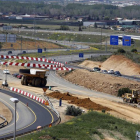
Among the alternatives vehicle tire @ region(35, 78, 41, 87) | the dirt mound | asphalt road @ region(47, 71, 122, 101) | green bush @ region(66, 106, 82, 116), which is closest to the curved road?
green bush @ region(66, 106, 82, 116)

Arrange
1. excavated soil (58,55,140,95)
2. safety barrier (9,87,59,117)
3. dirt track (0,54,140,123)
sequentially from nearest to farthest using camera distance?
dirt track (0,54,140,123) < safety barrier (9,87,59,117) < excavated soil (58,55,140,95)

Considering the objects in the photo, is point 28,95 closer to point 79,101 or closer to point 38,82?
point 79,101

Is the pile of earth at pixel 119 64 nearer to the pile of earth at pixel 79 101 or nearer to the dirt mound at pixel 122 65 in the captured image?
the dirt mound at pixel 122 65

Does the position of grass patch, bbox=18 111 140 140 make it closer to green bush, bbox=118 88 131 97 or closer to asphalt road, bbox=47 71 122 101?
asphalt road, bbox=47 71 122 101

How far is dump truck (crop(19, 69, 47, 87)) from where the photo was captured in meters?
65.0

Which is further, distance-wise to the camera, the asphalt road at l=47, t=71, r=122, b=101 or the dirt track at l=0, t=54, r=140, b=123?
the asphalt road at l=47, t=71, r=122, b=101

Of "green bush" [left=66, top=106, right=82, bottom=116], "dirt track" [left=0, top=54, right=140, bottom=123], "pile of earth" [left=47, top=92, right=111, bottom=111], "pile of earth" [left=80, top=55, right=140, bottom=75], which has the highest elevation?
"green bush" [left=66, top=106, right=82, bottom=116]

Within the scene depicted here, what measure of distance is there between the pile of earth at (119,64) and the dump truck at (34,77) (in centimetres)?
2488

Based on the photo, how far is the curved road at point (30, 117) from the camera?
128ft

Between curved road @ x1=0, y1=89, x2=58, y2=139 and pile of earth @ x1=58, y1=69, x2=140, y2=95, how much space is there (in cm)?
1644

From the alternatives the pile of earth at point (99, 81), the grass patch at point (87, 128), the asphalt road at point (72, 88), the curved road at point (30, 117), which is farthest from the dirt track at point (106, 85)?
the grass patch at point (87, 128)

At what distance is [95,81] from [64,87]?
584 centimetres

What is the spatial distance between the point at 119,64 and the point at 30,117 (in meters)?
52.0

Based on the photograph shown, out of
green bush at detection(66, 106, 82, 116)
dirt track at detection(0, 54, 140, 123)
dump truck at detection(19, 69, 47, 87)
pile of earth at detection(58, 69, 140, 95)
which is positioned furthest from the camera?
pile of earth at detection(58, 69, 140, 95)
